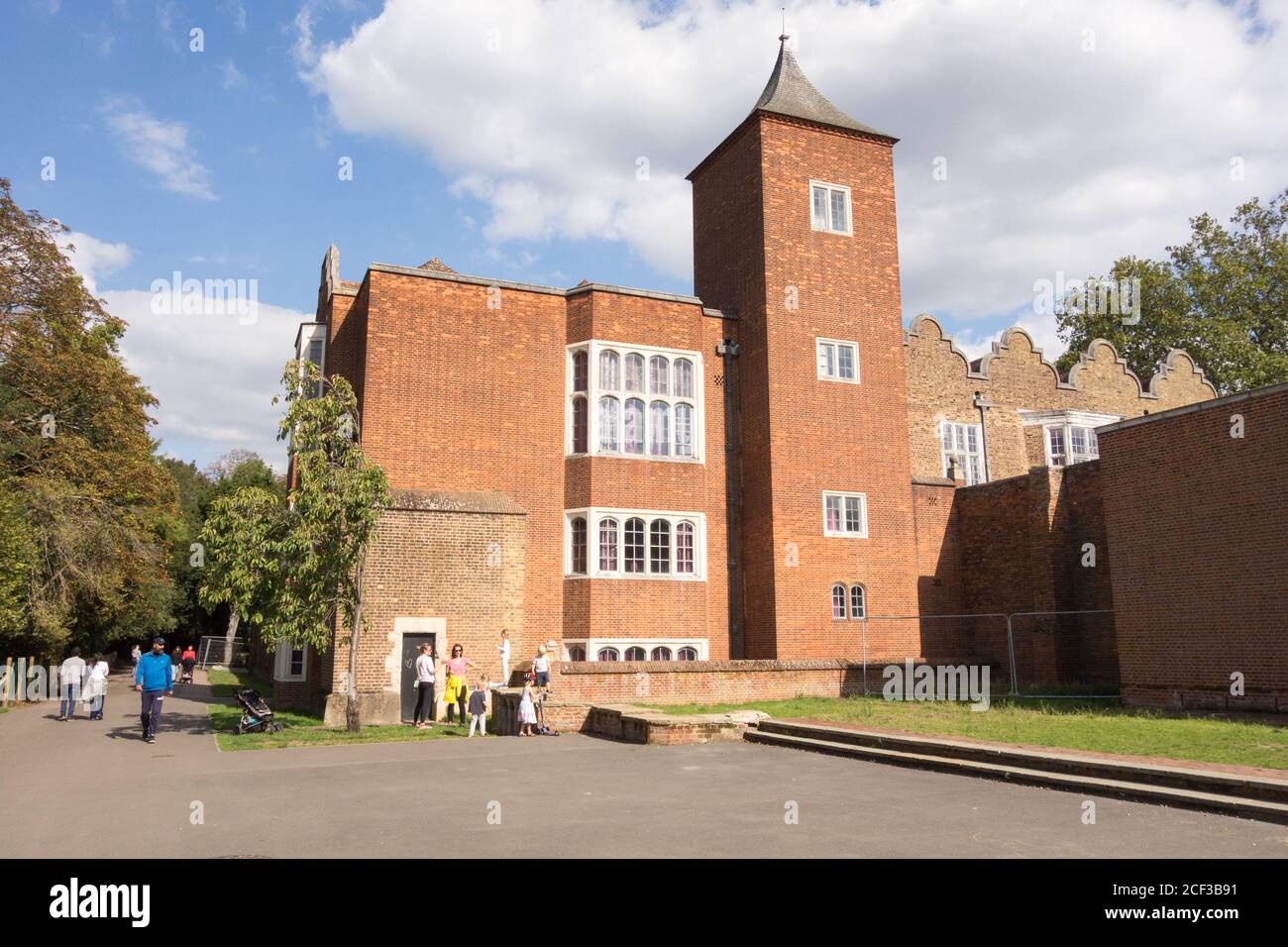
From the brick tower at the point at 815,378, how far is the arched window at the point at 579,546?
440 centimetres

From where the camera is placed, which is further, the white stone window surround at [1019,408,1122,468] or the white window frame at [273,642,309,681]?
the white stone window surround at [1019,408,1122,468]

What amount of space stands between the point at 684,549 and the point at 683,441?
283 cm

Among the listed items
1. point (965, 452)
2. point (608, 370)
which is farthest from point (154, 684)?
point (965, 452)

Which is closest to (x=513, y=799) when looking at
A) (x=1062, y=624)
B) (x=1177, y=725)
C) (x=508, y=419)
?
(x=1177, y=725)

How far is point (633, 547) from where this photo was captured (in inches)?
870

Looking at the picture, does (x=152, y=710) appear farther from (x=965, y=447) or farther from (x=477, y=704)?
(x=965, y=447)

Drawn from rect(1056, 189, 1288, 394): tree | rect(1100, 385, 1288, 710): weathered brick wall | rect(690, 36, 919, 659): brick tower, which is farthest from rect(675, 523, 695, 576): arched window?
rect(1056, 189, 1288, 394): tree

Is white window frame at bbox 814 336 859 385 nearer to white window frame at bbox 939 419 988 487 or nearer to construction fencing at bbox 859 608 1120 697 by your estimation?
construction fencing at bbox 859 608 1120 697

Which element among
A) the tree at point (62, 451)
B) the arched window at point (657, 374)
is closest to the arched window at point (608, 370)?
the arched window at point (657, 374)

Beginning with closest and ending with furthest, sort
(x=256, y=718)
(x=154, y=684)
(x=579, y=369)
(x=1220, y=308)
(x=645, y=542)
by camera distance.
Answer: (x=154, y=684) < (x=256, y=718) < (x=645, y=542) < (x=579, y=369) < (x=1220, y=308)

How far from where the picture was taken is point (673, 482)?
2288cm

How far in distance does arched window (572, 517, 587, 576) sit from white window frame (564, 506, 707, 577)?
0.28ft

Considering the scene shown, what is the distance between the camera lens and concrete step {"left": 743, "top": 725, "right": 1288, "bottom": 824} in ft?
28.1

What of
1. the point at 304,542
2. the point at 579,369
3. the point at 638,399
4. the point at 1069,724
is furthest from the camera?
the point at 638,399
